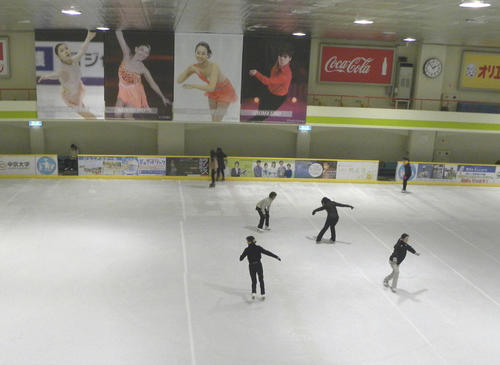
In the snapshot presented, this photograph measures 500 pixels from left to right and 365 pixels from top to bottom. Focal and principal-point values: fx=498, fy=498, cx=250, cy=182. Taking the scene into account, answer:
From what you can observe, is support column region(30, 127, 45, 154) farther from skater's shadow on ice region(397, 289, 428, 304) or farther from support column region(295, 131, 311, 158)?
skater's shadow on ice region(397, 289, 428, 304)

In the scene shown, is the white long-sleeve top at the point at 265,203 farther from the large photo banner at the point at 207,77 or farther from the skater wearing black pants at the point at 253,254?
the large photo banner at the point at 207,77

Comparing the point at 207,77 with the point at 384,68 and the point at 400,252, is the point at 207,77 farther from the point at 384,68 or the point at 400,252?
the point at 400,252

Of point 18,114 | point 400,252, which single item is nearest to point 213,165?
point 18,114

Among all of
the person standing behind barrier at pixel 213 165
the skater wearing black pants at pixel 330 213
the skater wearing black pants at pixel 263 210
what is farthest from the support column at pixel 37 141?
the skater wearing black pants at pixel 330 213

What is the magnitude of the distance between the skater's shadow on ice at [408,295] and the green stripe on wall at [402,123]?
561 inches

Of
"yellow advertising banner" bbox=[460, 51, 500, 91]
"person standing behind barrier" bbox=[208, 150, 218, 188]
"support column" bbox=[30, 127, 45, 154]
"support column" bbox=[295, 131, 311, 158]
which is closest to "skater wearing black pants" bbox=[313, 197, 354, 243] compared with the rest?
"person standing behind barrier" bbox=[208, 150, 218, 188]

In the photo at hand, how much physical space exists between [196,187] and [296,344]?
1472 centimetres

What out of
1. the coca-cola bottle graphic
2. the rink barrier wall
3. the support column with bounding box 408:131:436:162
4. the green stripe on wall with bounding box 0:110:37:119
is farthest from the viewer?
the support column with bounding box 408:131:436:162

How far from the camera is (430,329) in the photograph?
1086cm

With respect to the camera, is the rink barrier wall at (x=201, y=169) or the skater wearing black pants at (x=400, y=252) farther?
the rink barrier wall at (x=201, y=169)

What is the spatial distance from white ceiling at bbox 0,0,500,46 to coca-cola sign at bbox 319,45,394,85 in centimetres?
342

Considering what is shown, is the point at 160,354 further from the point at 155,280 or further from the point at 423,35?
the point at 423,35

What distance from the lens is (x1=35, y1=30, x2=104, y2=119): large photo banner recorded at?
23469mm

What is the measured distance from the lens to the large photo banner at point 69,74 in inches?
924
